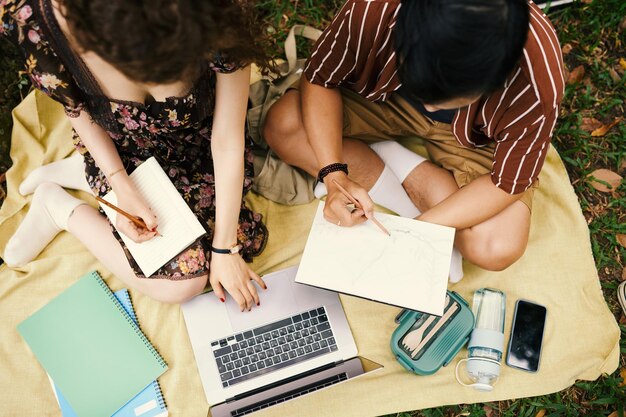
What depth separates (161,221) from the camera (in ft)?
5.02

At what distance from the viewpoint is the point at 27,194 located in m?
1.86

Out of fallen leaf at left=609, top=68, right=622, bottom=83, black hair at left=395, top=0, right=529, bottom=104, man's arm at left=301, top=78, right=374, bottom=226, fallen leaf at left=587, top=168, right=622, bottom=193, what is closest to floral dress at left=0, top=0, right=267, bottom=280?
man's arm at left=301, top=78, right=374, bottom=226

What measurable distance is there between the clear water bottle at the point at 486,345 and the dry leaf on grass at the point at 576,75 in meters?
1.10

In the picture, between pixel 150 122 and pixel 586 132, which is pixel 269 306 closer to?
pixel 150 122

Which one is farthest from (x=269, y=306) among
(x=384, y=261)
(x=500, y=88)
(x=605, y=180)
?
(x=605, y=180)

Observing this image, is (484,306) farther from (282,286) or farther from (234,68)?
(234,68)

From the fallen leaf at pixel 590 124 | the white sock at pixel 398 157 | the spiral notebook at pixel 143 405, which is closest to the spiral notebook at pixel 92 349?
the spiral notebook at pixel 143 405

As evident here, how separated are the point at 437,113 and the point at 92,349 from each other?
4.63ft

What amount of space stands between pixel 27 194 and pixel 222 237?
2.80 feet

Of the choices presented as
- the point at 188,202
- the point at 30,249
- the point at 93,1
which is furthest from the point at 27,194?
the point at 93,1

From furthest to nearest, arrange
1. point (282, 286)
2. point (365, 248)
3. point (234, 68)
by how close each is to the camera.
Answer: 1. point (282, 286)
2. point (365, 248)
3. point (234, 68)

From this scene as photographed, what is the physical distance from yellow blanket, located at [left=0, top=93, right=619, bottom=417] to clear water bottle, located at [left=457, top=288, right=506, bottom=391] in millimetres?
76

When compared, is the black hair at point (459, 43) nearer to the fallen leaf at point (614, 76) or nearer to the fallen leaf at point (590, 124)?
the fallen leaf at point (590, 124)

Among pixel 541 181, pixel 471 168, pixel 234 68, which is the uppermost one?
pixel 234 68
